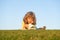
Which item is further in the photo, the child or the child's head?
the child

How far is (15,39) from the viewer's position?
460 inches

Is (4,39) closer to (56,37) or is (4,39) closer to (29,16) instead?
(56,37)

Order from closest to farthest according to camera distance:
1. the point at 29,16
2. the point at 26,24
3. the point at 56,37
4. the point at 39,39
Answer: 1. the point at 39,39
2. the point at 56,37
3. the point at 29,16
4. the point at 26,24

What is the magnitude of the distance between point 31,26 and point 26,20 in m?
4.19

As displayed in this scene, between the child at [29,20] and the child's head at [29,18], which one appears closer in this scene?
the child's head at [29,18]

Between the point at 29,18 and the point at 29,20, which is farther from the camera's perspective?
the point at 29,20

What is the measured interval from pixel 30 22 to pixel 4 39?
44725 mm

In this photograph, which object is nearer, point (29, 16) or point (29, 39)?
point (29, 39)

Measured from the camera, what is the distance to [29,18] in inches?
2124

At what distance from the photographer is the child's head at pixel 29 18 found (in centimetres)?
5289

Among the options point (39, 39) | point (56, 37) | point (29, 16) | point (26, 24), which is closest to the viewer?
point (39, 39)

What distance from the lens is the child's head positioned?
52894mm

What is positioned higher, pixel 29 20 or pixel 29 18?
pixel 29 18

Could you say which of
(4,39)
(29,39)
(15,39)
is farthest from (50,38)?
(4,39)
